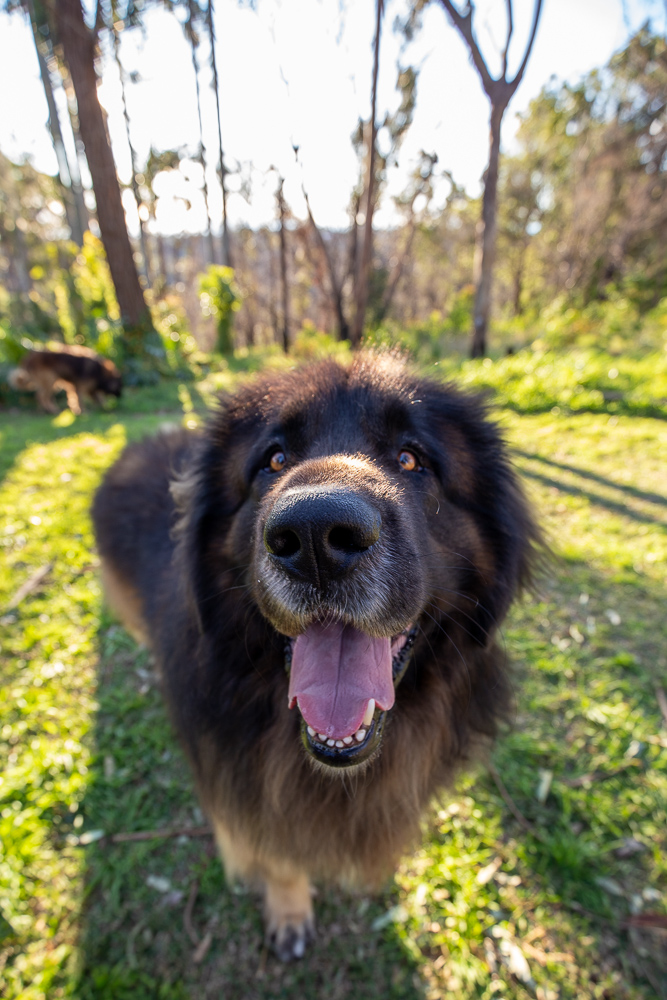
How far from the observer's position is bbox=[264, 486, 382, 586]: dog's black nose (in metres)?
1.05

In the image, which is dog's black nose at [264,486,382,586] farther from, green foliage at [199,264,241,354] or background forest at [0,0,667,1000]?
green foliage at [199,264,241,354]

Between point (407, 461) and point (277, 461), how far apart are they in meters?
0.47

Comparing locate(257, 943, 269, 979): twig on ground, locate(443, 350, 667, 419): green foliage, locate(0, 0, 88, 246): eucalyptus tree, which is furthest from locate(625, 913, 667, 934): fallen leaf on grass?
locate(0, 0, 88, 246): eucalyptus tree

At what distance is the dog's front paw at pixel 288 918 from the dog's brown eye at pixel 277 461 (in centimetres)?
171

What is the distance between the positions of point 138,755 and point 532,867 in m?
2.07

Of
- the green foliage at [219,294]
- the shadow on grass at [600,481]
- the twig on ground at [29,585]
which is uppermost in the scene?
the green foliage at [219,294]

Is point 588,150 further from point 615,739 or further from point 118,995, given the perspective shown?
point 118,995

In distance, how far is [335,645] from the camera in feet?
4.62

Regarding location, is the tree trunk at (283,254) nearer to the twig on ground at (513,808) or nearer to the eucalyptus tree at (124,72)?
the eucalyptus tree at (124,72)

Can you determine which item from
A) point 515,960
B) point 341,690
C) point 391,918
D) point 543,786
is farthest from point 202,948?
point 543,786

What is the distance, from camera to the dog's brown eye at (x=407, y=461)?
5.42 ft

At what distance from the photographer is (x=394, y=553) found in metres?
1.24

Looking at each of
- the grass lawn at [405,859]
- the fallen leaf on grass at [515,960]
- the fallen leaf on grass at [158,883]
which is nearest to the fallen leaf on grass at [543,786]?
the grass lawn at [405,859]

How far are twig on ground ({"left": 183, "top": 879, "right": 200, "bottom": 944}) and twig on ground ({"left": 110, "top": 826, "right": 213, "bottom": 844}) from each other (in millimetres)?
219
